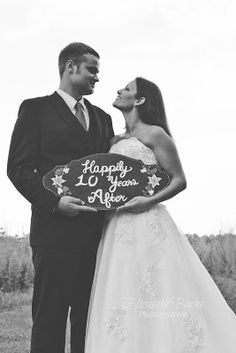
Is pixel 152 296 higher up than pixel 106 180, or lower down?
lower down

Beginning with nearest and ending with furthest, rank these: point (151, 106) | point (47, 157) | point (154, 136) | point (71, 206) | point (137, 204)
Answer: point (71, 206) → point (137, 204) → point (47, 157) → point (154, 136) → point (151, 106)

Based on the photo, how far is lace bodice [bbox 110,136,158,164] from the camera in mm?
4074

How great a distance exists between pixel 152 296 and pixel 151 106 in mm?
1461

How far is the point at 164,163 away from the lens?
13.2ft

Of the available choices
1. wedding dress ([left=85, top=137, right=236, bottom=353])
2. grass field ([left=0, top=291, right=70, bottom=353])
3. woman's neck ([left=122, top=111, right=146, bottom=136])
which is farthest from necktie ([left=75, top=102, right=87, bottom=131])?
grass field ([left=0, top=291, right=70, bottom=353])

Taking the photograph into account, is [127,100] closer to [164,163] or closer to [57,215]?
[164,163]

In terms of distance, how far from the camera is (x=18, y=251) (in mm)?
11750

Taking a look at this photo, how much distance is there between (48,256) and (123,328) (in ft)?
2.30

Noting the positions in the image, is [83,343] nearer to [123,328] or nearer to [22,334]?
[123,328]

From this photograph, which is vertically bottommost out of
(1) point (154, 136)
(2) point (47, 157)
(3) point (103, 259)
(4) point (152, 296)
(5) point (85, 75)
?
(4) point (152, 296)

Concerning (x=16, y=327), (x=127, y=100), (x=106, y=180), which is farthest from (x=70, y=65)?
(x=16, y=327)

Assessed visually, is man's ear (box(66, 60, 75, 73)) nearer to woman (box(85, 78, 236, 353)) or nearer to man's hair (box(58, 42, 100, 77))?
man's hair (box(58, 42, 100, 77))

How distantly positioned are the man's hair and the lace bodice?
70 cm

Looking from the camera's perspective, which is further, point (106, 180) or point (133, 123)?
point (133, 123)
